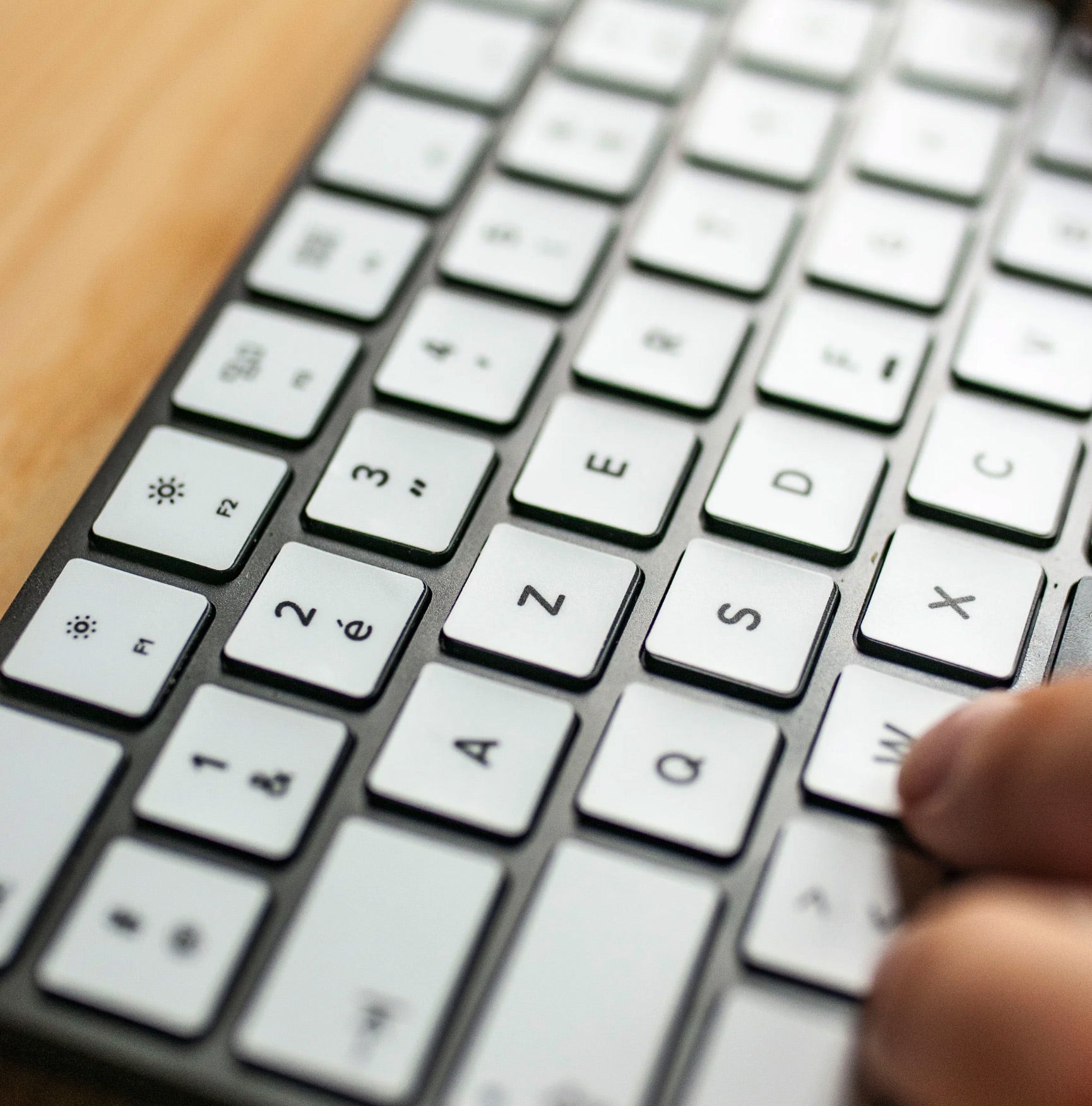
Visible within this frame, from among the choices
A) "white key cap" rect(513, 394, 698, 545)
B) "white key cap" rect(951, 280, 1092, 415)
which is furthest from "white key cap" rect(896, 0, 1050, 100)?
"white key cap" rect(513, 394, 698, 545)

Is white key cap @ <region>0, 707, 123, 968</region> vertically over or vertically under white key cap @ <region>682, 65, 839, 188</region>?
under

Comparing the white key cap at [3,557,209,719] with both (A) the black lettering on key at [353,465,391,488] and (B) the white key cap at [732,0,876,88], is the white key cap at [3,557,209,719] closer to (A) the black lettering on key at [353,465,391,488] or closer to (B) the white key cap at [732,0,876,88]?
(A) the black lettering on key at [353,465,391,488]

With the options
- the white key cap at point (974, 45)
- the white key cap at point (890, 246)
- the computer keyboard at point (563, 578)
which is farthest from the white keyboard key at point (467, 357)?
the white key cap at point (974, 45)

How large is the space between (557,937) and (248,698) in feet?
0.34

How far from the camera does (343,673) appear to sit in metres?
0.32

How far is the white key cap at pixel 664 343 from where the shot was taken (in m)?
0.38

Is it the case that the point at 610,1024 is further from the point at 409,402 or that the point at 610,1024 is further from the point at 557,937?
the point at 409,402

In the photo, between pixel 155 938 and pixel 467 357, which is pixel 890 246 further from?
pixel 155 938

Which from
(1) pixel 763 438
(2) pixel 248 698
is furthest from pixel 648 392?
(2) pixel 248 698

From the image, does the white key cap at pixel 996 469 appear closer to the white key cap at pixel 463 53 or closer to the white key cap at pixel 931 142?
the white key cap at pixel 931 142

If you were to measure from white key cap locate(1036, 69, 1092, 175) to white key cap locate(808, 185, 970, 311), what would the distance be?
0.05m

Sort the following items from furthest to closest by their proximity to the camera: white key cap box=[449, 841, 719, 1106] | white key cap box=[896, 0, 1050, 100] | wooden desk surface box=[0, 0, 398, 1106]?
white key cap box=[896, 0, 1050, 100] < wooden desk surface box=[0, 0, 398, 1106] < white key cap box=[449, 841, 719, 1106]

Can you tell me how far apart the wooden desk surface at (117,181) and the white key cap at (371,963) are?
5.3 inches

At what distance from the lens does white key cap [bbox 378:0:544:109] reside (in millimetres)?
460
